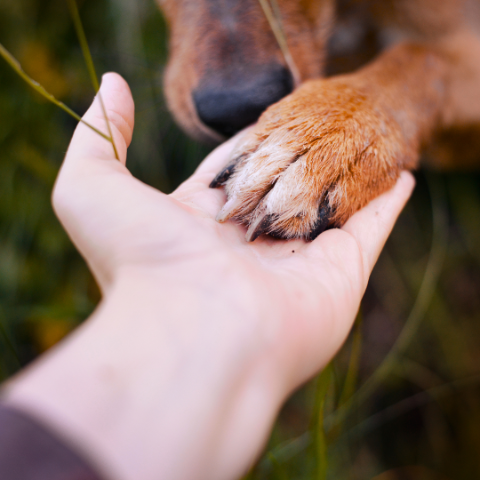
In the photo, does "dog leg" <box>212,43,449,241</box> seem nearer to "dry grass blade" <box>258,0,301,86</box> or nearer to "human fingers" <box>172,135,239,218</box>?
"human fingers" <box>172,135,239,218</box>

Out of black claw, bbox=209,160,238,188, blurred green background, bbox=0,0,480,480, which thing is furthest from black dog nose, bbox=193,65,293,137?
blurred green background, bbox=0,0,480,480

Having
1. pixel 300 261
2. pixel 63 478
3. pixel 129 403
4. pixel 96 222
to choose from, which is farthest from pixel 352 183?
pixel 63 478

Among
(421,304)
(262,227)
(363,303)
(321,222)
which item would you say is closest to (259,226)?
(262,227)

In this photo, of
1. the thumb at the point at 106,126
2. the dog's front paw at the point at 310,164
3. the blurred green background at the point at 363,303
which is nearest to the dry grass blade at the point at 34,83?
the thumb at the point at 106,126

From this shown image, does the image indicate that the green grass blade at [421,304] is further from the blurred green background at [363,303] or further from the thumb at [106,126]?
the thumb at [106,126]

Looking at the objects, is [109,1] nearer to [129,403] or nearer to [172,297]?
[172,297]
